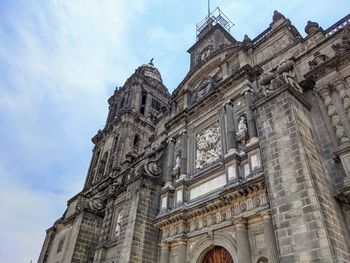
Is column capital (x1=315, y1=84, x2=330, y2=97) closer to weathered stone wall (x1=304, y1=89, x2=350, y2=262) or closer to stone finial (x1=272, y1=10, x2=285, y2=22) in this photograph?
weathered stone wall (x1=304, y1=89, x2=350, y2=262)

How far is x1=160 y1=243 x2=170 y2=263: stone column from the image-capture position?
1086 cm

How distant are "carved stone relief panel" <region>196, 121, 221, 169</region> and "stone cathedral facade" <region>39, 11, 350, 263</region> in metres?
0.06

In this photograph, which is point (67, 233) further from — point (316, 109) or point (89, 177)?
point (316, 109)

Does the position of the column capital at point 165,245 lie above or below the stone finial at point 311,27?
below

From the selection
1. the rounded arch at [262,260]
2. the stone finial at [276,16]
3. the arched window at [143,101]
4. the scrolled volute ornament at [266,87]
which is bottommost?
the rounded arch at [262,260]

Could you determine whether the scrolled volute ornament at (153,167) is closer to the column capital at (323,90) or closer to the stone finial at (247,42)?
the stone finial at (247,42)

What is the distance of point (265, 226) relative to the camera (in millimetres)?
8133

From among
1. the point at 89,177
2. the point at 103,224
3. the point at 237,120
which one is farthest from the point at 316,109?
the point at 89,177

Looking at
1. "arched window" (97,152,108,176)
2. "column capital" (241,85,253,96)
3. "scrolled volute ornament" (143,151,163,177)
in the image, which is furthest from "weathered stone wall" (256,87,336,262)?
"arched window" (97,152,108,176)

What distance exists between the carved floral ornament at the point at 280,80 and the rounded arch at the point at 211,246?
4810 mm

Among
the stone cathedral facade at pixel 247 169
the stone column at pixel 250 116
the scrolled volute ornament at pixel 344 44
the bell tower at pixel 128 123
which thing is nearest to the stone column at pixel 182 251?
the stone cathedral facade at pixel 247 169

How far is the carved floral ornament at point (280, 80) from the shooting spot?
912 cm

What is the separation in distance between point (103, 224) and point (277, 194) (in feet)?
37.7

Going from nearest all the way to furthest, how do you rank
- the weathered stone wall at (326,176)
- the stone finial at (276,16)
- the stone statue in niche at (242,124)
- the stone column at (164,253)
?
the weathered stone wall at (326,176)
the stone column at (164,253)
the stone statue in niche at (242,124)
the stone finial at (276,16)
